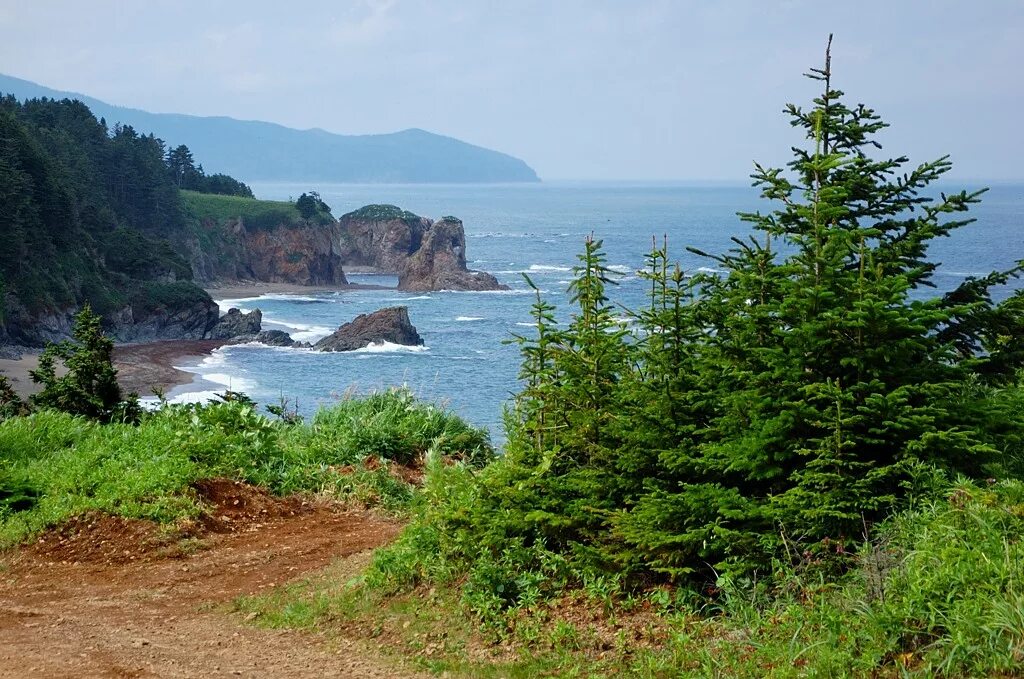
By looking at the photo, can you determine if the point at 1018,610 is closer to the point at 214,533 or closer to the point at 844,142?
the point at 844,142

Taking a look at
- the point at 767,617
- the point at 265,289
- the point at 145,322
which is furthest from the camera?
the point at 265,289

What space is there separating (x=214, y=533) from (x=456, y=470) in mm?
2778

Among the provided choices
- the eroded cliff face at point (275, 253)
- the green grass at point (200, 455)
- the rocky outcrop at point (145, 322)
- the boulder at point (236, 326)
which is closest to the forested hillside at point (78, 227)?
the rocky outcrop at point (145, 322)

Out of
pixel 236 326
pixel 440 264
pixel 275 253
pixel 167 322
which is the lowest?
pixel 236 326

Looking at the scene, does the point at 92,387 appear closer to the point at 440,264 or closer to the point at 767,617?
the point at 767,617

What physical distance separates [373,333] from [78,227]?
25.1 m

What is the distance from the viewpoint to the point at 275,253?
115562 millimetres

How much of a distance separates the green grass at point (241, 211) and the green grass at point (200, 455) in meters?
104

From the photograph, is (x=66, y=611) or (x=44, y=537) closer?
(x=66, y=611)

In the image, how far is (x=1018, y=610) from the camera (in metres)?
4.77

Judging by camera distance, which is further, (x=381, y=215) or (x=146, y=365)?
(x=381, y=215)

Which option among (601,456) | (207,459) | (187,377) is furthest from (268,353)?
(601,456)

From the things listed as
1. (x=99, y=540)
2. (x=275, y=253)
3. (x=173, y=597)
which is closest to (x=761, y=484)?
(x=173, y=597)

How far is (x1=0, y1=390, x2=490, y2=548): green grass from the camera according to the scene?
10023 millimetres
